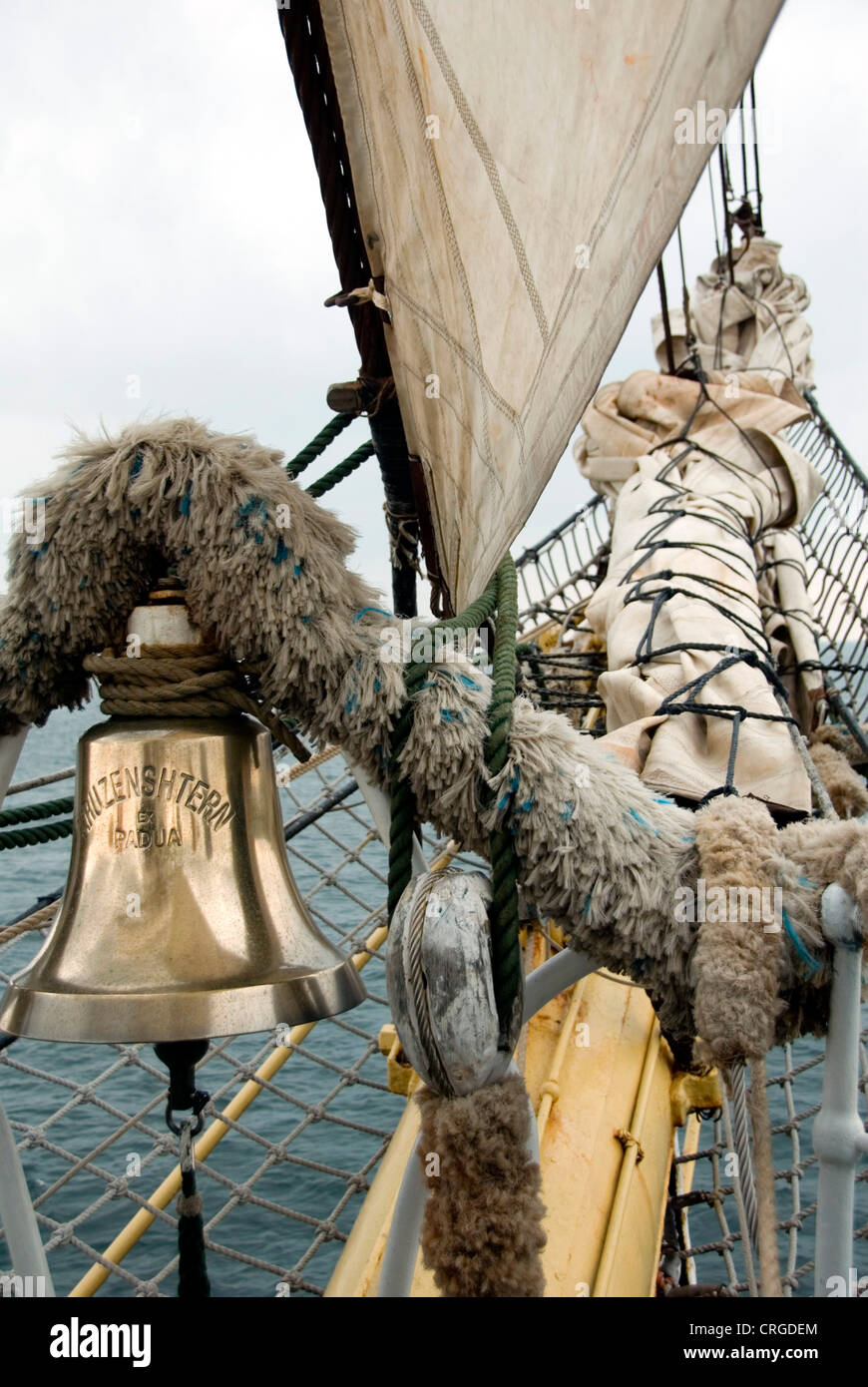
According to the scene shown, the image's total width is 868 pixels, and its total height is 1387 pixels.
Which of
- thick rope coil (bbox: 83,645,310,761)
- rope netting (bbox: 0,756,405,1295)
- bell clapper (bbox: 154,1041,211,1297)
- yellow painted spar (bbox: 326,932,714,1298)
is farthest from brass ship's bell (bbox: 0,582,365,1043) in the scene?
rope netting (bbox: 0,756,405,1295)

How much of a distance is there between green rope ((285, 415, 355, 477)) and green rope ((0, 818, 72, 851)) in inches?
23.1

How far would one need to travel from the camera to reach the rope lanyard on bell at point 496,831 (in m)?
1.03

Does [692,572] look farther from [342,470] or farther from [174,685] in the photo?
[174,685]

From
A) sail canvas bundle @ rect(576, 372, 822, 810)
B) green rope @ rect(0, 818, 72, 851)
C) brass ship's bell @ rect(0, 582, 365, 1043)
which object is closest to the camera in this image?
brass ship's bell @ rect(0, 582, 365, 1043)

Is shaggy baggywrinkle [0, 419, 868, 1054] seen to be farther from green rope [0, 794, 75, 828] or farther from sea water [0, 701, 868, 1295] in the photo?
sea water [0, 701, 868, 1295]

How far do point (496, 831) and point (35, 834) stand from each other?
2.67 ft

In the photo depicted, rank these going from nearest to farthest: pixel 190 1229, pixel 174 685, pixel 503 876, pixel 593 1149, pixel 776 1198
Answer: pixel 503 876
pixel 174 685
pixel 190 1229
pixel 593 1149
pixel 776 1198

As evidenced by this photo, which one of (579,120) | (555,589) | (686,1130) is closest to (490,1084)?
(579,120)

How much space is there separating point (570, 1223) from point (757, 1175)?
1.07 metres

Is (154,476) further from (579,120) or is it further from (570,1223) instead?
(570,1223)

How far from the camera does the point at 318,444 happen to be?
165 centimetres

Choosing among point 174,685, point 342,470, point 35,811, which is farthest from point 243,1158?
point 174,685

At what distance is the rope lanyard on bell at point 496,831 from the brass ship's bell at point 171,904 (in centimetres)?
19

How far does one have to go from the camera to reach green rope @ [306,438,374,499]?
1.66 metres
